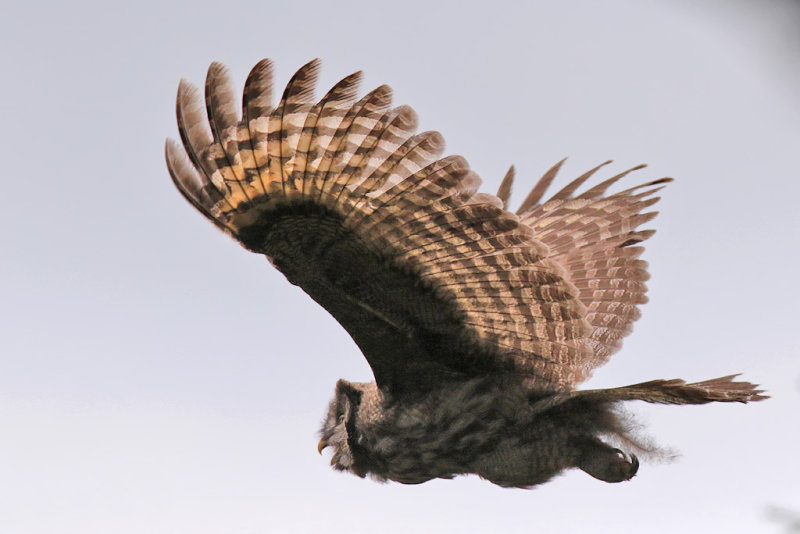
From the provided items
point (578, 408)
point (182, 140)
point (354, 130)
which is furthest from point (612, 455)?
point (182, 140)

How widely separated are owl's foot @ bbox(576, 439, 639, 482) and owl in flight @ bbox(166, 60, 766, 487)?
1 centimetres

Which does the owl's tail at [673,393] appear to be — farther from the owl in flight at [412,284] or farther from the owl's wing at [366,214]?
the owl's wing at [366,214]

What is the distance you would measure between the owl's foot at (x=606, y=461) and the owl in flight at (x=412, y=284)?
11 millimetres

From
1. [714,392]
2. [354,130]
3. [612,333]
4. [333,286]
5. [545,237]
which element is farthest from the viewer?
[545,237]

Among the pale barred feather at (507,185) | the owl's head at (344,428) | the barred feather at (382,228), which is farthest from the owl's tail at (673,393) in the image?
the pale barred feather at (507,185)

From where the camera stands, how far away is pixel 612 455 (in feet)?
19.5

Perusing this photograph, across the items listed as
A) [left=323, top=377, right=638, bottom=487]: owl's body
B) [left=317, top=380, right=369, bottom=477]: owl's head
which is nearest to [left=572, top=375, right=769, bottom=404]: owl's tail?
[left=323, top=377, right=638, bottom=487]: owl's body

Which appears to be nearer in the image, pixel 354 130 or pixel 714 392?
pixel 354 130

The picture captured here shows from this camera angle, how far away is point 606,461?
19.5ft

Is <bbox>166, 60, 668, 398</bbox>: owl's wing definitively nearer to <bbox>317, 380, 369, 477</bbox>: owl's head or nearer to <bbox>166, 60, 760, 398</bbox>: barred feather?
<bbox>166, 60, 760, 398</bbox>: barred feather

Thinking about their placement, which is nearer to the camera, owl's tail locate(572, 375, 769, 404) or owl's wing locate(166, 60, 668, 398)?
owl's wing locate(166, 60, 668, 398)

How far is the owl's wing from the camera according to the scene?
4.99m

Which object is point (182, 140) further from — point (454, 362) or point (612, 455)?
point (612, 455)

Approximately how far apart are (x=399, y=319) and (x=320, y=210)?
877 millimetres
